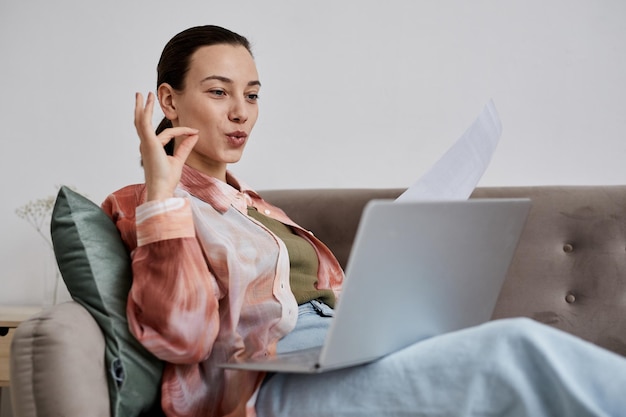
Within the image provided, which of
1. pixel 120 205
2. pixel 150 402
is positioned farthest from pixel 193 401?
pixel 120 205

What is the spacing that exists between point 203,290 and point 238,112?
0.46 meters

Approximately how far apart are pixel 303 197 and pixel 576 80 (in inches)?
35.3

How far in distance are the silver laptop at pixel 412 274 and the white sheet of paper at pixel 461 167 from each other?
0.18 meters

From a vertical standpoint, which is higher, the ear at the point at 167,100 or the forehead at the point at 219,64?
the forehead at the point at 219,64

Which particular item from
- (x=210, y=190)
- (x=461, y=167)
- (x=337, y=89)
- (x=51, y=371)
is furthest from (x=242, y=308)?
(x=337, y=89)

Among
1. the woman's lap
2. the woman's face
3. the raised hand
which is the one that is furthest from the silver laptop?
the woman's face

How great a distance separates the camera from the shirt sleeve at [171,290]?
45.1 inches

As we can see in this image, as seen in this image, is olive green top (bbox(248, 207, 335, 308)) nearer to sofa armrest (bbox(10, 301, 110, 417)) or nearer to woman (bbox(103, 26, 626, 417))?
woman (bbox(103, 26, 626, 417))

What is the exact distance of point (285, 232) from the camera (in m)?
1.61

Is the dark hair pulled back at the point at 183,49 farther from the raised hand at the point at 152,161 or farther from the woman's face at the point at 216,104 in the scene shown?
the raised hand at the point at 152,161

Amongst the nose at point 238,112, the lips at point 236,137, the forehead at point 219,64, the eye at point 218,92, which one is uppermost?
the forehead at point 219,64

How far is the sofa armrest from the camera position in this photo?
3.48ft

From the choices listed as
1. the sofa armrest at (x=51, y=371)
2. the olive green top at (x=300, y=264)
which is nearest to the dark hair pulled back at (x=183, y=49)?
the olive green top at (x=300, y=264)

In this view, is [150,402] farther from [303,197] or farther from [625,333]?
[625,333]
